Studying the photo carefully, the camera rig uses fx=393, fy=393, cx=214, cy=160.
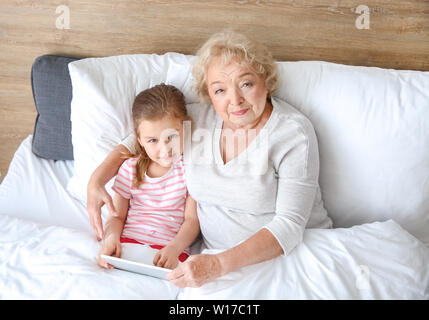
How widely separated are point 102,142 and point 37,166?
371mm

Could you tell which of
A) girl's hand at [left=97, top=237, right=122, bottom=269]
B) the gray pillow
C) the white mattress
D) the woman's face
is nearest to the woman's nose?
the woman's face

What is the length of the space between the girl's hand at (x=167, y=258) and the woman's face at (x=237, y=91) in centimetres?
42

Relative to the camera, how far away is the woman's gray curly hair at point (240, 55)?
45.6 inches

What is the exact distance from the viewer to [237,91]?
44.6 inches

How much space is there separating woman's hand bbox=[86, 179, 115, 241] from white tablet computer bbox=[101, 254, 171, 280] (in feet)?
0.50

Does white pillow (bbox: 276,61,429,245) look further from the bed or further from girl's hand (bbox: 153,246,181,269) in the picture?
girl's hand (bbox: 153,246,181,269)

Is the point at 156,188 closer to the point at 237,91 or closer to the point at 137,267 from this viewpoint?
the point at 137,267

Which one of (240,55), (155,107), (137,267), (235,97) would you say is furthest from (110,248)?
(240,55)

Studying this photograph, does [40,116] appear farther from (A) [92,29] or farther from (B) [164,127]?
(B) [164,127]

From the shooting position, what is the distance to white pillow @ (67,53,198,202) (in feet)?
4.46

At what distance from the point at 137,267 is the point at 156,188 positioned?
318 mm
